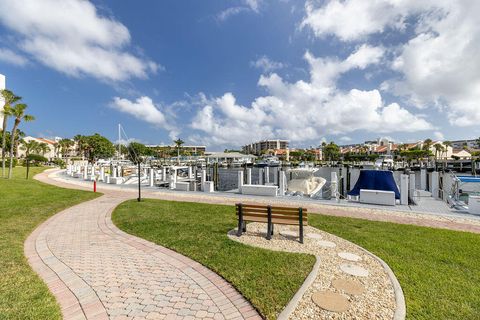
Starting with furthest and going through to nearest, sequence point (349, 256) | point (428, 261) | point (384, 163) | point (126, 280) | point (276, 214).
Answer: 1. point (384, 163)
2. point (276, 214)
3. point (349, 256)
4. point (428, 261)
5. point (126, 280)

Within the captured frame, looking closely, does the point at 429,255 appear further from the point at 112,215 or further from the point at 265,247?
the point at 112,215

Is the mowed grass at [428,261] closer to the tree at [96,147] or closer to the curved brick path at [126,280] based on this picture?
the curved brick path at [126,280]

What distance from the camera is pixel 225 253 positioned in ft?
20.3

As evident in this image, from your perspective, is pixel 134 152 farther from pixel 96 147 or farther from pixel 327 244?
pixel 96 147

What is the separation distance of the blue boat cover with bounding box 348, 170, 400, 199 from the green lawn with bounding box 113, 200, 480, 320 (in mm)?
6090

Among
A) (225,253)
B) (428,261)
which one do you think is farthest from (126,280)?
(428,261)

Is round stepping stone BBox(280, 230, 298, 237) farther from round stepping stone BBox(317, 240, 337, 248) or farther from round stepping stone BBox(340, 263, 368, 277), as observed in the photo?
round stepping stone BBox(340, 263, 368, 277)

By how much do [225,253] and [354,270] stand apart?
9.73 feet

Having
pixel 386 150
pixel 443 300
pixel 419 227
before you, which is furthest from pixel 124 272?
pixel 386 150

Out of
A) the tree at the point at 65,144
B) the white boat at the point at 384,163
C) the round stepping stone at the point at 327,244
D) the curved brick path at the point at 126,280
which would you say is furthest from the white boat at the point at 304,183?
the tree at the point at 65,144

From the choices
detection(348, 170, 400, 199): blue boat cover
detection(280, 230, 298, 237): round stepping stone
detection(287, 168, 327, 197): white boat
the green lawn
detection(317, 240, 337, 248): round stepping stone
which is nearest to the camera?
the green lawn

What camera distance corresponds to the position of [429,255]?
6102 millimetres

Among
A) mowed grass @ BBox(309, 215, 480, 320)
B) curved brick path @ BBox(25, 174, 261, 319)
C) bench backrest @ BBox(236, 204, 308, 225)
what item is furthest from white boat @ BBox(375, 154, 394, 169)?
curved brick path @ BBox(25, 174, 261, 319)

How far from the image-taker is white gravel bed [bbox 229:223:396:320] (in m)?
3.82
